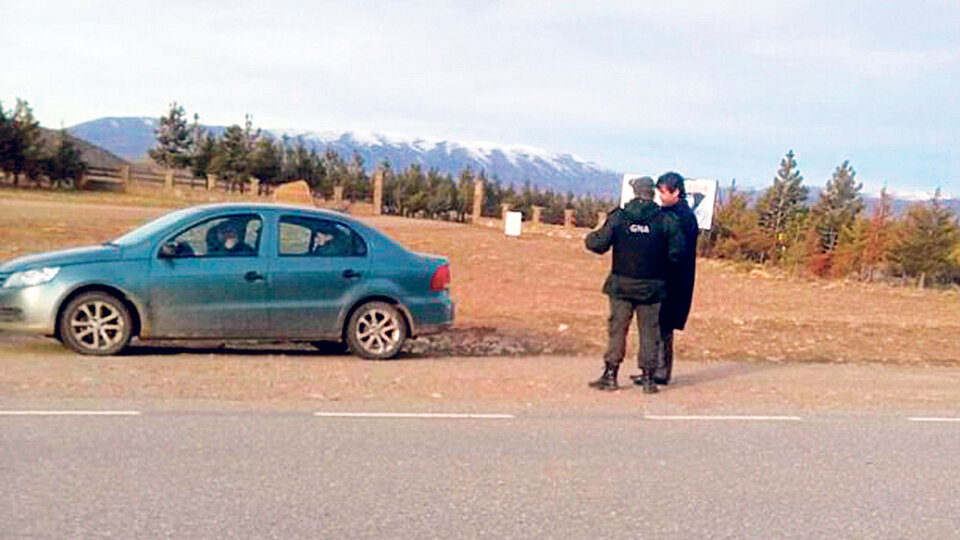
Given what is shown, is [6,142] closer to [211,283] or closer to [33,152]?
[33,152]

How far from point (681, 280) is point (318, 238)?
3.72 meters

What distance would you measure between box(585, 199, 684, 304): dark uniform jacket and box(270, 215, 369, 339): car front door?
→ 2.69 m

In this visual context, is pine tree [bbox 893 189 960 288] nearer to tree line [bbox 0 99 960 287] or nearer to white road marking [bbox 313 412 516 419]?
tree line [bbox 0 99 960 287]

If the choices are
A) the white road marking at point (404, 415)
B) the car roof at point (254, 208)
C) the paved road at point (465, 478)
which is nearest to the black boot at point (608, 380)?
the paved road at point (465, 478)

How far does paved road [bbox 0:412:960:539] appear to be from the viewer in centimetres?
455

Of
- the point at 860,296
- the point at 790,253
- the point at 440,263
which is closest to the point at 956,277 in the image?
the point at 790,253

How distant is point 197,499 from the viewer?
4777mm

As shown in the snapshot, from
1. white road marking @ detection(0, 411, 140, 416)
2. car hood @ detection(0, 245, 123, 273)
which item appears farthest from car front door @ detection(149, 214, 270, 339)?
white road marking @ detection(0, 411, 140, 416)

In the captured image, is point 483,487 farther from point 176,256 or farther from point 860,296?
point 860,296

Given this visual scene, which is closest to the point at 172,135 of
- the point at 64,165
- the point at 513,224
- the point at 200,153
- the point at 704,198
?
the point at 200,153

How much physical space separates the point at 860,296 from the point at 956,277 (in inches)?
1974

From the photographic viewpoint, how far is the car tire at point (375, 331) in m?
9.20

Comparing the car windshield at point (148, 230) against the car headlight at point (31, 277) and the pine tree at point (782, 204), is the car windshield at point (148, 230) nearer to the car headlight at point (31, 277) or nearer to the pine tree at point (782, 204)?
the car headlight at point (31, 277)

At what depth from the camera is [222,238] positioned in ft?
29.2
